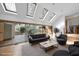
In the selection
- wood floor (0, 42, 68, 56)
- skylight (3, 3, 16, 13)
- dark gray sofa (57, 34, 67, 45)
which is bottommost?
wood floor (0, 42, 68, 56)

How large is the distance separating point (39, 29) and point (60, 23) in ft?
1.81

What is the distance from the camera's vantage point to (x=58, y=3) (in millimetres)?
2102

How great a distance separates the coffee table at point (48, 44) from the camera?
2.12m

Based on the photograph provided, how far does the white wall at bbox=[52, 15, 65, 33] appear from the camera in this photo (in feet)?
7.14

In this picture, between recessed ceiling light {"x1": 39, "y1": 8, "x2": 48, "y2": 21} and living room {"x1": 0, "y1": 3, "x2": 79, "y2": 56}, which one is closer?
living room {"x1": 0, "y1": 3, "x2": 79, "y2": 56}

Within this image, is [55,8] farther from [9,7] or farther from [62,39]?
[9,7]

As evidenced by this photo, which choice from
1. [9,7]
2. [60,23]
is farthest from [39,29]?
[9,7]

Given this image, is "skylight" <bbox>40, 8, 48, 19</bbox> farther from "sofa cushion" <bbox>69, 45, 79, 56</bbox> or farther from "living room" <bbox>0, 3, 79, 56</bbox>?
"sofa cushion" <bbox>69, 45, 79, 56</bbox>

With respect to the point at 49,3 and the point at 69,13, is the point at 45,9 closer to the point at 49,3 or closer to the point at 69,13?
the point at 49,3

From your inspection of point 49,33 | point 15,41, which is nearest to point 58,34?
point 49,33

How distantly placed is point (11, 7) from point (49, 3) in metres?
0.91

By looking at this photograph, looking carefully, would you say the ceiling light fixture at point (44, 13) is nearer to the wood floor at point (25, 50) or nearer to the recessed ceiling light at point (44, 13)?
the recessed ceiling light at point (44, 13)

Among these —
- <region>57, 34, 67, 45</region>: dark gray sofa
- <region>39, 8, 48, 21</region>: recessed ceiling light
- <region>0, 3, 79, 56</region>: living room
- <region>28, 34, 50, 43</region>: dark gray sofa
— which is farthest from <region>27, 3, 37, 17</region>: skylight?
<region>57, 34, 67, 45</region>: dark gray sofa

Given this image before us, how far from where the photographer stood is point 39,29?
2.20 meters
